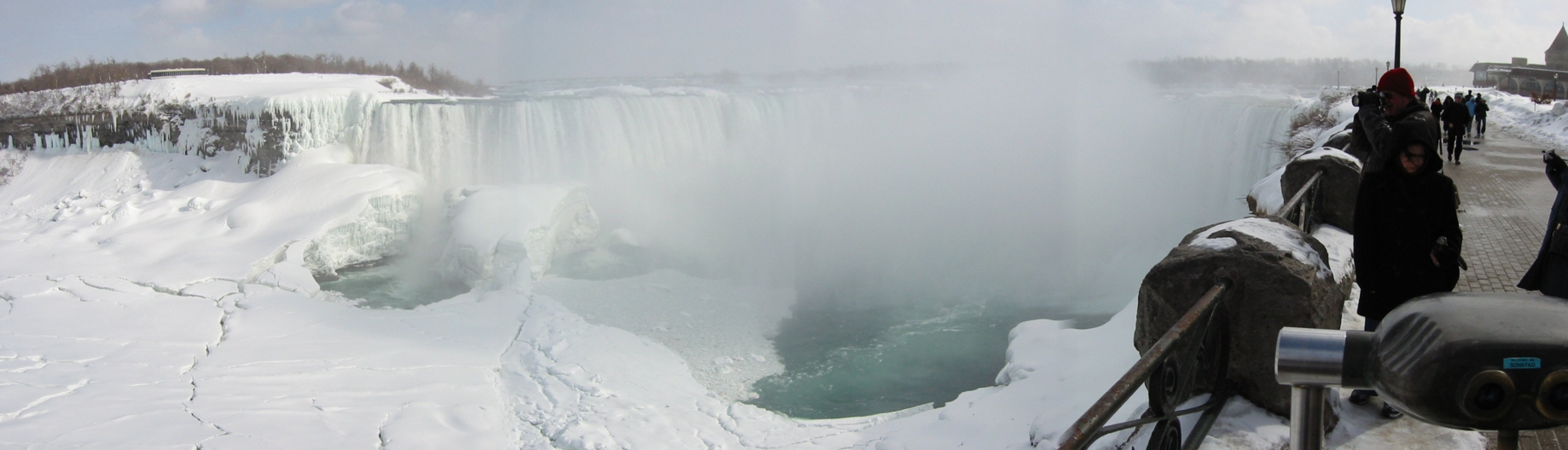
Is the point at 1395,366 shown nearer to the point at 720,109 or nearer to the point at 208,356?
the point at 208,356

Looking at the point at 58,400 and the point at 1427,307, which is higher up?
the point at 1427,307

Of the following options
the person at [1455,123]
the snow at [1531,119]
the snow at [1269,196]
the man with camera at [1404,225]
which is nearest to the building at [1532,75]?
the snow at [1531,119]

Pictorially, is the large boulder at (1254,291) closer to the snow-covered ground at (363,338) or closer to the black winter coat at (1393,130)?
the snow-covered ground at (363,338)

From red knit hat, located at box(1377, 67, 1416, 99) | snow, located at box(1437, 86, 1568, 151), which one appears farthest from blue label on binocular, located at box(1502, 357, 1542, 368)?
snow, located at box(1437, 86, 1568, 151)

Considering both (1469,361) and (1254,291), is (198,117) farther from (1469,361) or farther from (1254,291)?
(1469,361)

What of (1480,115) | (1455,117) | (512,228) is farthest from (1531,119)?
(512,228)

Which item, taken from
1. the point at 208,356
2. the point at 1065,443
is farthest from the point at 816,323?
the point at 1065,443
